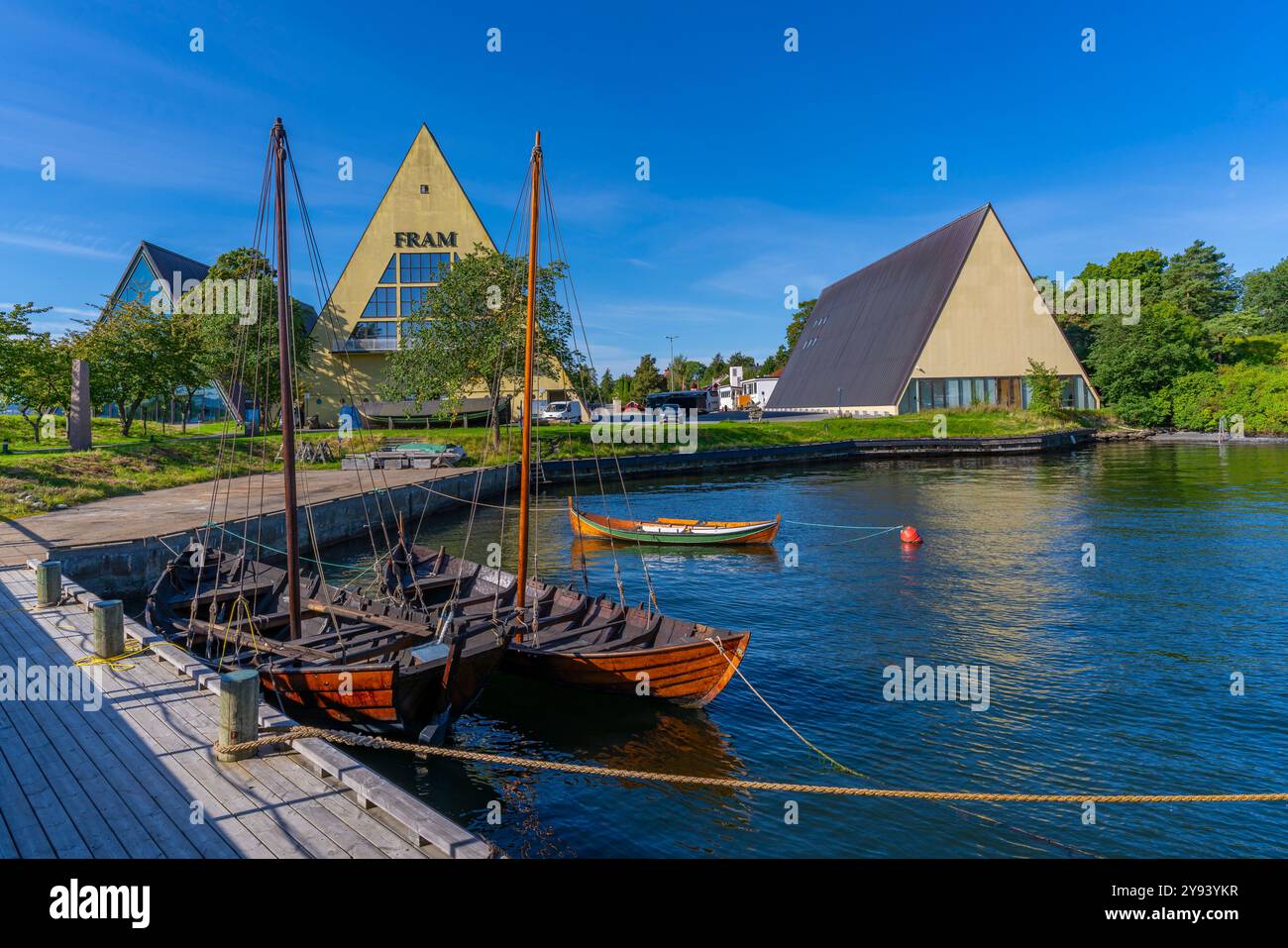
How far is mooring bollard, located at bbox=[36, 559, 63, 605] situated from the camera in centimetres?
1551

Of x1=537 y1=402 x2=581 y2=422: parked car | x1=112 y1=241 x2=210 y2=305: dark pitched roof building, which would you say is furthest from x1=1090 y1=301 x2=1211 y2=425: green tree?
x1=112 y1=241 x2=210 y2=305: dark pitched roof building

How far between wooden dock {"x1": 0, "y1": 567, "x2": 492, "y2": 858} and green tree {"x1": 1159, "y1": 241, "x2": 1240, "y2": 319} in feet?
349

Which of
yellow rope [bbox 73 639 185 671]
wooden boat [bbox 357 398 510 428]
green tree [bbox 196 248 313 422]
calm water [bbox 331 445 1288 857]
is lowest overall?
calm water [bbox 331 445 1288 857]

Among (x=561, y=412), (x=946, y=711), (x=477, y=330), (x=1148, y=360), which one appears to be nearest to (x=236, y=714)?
(x=946, y=711)

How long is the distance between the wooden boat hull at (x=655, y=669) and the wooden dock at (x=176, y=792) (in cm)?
554

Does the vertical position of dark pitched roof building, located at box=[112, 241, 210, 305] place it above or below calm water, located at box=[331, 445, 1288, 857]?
above

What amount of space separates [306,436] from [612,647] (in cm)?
4712

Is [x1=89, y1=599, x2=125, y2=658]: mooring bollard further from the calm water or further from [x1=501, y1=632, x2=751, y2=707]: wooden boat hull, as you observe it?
[x1=501, y1=632, x2=751, y2=707]: wooden boat hull

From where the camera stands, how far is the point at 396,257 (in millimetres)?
65062

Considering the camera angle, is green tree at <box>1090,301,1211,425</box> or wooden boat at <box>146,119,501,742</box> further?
green tree at <box>1090,301,1211,425</box>

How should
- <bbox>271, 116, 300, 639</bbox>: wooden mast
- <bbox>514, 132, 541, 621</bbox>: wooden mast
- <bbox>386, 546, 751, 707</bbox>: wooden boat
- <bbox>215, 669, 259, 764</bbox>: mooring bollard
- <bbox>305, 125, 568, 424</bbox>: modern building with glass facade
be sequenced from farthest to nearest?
<bbox>305, 125, 568, 424</bbox>: modern building with glass facade
<bbox>514, 132, 541, 621</bbox>: wooden mast
<bbox>271, 116, 300, 639</bbox>: wooden mast
<bbox>386, 546, 751, 707</bbox>: wooden boat
<bbox>215, 669, 259, 764</bbox>: mooring bollard

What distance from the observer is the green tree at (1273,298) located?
95.1 m

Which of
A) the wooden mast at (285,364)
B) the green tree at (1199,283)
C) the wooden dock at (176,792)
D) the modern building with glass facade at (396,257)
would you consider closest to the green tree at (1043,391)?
the green tree at (1199,283)
